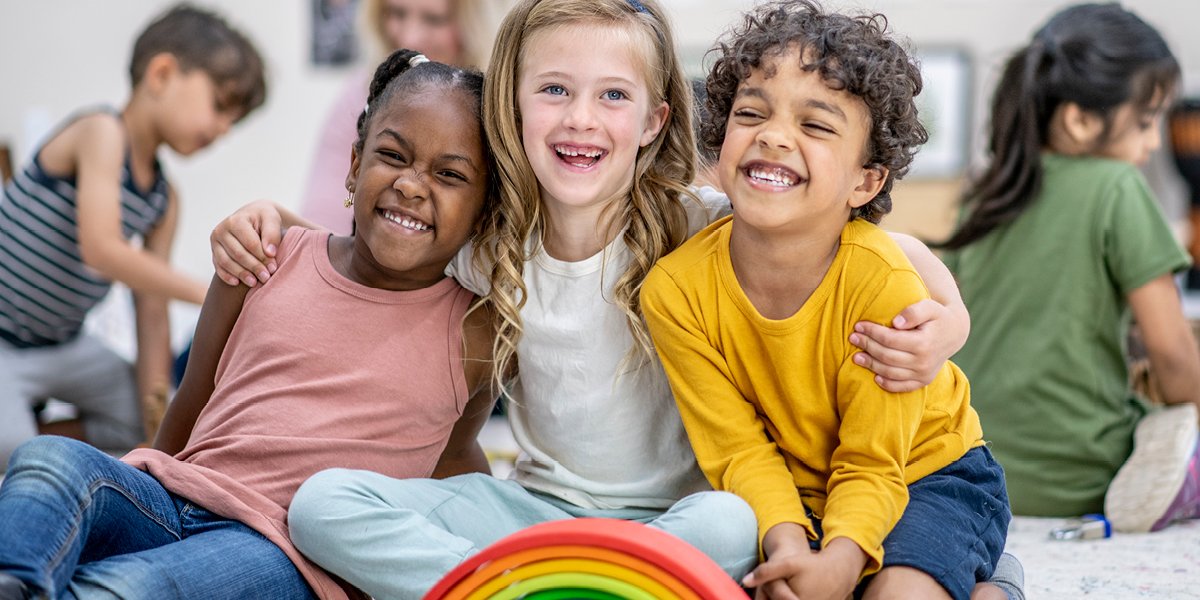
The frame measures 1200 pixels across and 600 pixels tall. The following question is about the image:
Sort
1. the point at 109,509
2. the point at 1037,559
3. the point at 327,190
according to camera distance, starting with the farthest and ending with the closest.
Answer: the point at 327,190
the point at 1037,559
the point at 109,509

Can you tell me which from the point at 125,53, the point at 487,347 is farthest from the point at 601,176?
the point at 125,53

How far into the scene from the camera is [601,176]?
1208 millimetres

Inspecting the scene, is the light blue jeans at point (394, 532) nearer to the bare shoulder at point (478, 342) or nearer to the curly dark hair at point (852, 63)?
the bare shoulder at point (478, 342)

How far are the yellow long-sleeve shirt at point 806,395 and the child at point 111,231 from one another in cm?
118

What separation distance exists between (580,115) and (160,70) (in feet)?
4.26

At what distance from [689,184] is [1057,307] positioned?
73 centimetres

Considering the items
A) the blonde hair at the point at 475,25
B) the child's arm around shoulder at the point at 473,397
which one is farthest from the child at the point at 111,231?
the child's arm around shoulder at the point at 473,397

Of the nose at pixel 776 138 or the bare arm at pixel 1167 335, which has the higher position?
the nose at pixel 776 138

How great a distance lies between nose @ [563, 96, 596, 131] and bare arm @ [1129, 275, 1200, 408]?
0.93 meters

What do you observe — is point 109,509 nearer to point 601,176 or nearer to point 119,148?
point 601,176

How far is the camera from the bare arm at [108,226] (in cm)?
201

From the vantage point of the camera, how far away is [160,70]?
218cm

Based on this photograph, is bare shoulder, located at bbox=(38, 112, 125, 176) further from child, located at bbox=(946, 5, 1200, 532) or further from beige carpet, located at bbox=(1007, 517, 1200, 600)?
beige carpet, located at bbox=(1007, 517, 1200, 600)

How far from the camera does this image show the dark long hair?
1.72m
